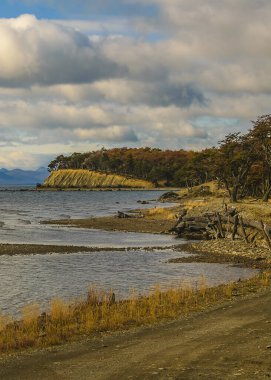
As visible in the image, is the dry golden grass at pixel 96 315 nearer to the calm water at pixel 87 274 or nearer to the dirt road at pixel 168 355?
the dirt road at pixel 168 355

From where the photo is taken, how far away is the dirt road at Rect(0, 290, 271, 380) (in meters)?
11.7

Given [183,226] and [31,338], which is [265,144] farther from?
[31,338]

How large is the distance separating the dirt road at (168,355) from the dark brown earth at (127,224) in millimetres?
41736

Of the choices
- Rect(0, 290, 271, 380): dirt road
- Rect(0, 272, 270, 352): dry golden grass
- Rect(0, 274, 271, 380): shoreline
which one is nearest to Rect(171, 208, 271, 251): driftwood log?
Rect(0, 272, 270, 352): dry golden grass

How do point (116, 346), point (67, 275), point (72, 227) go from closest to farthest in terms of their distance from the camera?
point (116, 346)
point (67, 275)
point (72, 227)

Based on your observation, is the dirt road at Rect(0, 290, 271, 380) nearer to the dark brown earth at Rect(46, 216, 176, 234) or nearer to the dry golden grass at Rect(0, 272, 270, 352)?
the dry golden grass at Rect(0, 272, 270, 352)

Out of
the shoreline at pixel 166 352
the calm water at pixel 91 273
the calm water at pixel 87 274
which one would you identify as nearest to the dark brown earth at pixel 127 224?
the calm water at pixel 91 273

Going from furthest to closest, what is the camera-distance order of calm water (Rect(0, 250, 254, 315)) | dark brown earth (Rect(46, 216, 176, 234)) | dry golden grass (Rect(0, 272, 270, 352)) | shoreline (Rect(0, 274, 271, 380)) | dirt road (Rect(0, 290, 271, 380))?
1. dark brown earth (Rect(46, 216, 176, 234))
2. calm water (Rect(0, 250, 254, 315))
3. dry golden grass (Rect(0, 272, 270, 352))
4. shoreline (Rect(0, 274, 271, 380))
5. dirt road (Rect(0, 290, 271, 380))

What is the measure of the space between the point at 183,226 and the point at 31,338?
38.1 meters

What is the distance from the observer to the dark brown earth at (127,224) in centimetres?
6169

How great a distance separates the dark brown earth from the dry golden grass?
3596cm

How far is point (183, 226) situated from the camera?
53.2 meters

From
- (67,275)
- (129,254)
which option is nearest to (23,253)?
(129,254)

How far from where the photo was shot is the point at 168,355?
43.1ft
